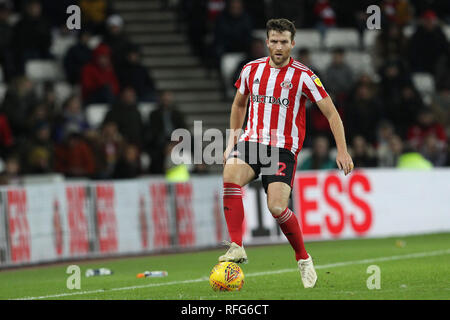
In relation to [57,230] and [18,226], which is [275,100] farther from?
[57,230]

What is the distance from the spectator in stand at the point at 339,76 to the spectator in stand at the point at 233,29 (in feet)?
5.40

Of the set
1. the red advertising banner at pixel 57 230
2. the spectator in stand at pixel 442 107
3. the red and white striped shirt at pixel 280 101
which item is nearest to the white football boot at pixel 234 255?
the red and white striped shirt at pixel 280 101

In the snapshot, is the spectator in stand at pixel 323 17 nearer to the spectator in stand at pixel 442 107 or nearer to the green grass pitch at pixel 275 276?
the spectator in stand at pixel 442 107

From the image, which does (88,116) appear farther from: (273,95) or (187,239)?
(273,95)

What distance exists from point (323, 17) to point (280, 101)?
42.3ft

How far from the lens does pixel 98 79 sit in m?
19.0

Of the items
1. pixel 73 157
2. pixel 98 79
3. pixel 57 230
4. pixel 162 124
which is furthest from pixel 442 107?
pixel 57 230

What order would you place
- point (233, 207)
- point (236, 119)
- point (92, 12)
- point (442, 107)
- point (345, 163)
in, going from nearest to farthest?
point (345, 163)
point (233, 207)
point (236, 119)
point (92, 12)
point (442, 107)

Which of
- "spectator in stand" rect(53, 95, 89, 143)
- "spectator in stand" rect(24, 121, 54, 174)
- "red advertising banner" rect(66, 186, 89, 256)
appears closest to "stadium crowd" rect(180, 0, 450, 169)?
"spectator in stand" rect(53, 95, 89, 143)

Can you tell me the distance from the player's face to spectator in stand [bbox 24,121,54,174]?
23.9ft

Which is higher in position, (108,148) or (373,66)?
(373,66)

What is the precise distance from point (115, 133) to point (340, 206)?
388cm

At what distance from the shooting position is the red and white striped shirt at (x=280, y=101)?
9.66m
